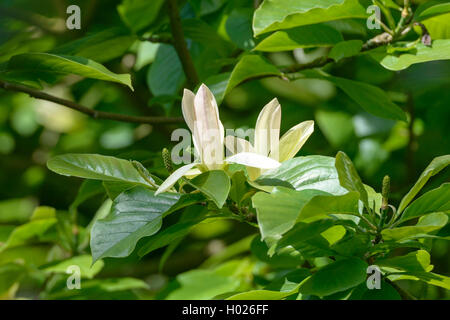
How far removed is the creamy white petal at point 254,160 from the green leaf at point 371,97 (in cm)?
41

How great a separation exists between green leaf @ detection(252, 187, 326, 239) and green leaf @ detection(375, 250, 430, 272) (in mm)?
168

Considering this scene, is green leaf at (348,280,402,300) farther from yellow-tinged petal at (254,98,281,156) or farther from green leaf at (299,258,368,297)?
yellow-tinged petal at (254,98,281,156)

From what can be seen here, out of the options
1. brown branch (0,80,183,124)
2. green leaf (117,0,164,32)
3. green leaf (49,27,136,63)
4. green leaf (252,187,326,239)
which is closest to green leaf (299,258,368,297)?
green leaf (252,187,326,239)

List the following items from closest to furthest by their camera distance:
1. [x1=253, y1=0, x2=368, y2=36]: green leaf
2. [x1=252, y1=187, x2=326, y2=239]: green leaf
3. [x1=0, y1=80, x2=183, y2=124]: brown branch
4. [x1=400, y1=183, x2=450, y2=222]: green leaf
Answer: [x1=252, y1=187, x2=326, y2=239]: green leaf → [x1=400, y1=183, x2=450, y2=222]: green leaf → [x1=253, y1=0, x2=368, y2=36]: green leaf → [x1=0, y1=80, x2=183, y2=124]: brown branch

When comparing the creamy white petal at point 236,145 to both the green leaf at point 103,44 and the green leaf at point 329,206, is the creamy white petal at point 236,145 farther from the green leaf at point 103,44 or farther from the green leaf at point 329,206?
the green leaf at point 103,44

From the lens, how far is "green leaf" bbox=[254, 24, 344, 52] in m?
0.97

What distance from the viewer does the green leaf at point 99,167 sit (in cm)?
77

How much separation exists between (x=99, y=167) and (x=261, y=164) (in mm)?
210

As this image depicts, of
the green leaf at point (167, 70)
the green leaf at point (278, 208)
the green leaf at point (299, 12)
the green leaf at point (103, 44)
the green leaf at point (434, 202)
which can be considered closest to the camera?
the green leaf at point (278, 208)

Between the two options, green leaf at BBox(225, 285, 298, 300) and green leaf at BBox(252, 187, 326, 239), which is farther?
green leaf at BBox(225, 285, 298, 300)

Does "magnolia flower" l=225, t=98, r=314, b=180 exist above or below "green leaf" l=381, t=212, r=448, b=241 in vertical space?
above

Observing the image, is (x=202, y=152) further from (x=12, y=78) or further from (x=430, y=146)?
(x=430, y=146)

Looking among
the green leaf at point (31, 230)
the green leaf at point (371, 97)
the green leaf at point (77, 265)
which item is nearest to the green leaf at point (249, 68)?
the green leaf at point (371, 97)
